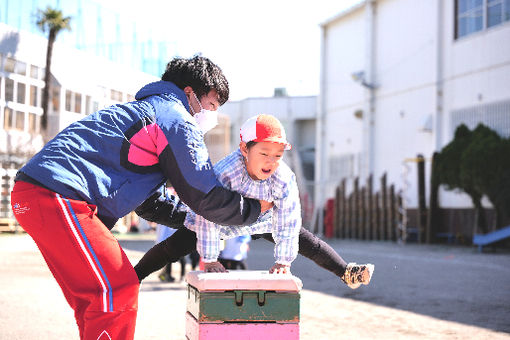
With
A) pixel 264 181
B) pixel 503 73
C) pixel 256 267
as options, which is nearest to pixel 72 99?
pixel 503 73

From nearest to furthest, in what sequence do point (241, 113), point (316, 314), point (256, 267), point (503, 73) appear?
point (316, 314) < point (256, 267) < point (503, 73) < point (241, 113)

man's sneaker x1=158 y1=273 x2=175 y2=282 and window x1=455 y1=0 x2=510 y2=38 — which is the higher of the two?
window x1=455 y1=0 x2=510 y2=38

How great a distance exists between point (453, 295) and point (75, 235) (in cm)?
721

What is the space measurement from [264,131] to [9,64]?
1036 inches

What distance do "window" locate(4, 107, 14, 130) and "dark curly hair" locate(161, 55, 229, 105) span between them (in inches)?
1062

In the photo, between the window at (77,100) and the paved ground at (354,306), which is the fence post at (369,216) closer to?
the window at (77,100)

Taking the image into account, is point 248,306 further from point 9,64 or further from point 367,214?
point 9,64

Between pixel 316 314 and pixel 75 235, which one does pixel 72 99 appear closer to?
pixel 316 314

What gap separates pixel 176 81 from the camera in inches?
148

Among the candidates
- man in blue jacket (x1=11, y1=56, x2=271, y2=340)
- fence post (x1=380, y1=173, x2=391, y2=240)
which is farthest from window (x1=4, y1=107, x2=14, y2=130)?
man in blue jacket (x1=11, y1=56, x2=271, y2=340)

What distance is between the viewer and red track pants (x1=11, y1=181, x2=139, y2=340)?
10.2 feet

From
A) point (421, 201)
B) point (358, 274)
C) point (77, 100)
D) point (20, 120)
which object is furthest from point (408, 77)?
point (358, 274)

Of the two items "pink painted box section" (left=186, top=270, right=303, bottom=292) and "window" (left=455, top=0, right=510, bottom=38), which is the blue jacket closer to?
"pink painted box section" (left=186, top=270, right=303, bottom=292)

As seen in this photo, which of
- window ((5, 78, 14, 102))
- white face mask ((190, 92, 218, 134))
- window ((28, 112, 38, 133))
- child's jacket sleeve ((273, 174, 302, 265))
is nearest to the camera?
white face mask ((190, 92, 218, 134))
